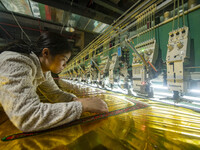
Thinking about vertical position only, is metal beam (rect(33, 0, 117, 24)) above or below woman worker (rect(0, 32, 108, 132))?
above

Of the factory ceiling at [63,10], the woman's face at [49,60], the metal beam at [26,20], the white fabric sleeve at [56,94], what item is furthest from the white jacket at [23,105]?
the metal beam at [26,20]

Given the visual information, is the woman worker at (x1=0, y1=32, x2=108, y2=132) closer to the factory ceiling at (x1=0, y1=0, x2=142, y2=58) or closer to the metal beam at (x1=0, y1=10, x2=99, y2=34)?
the factory ceiling at (x1=0, y1=0, x2=142, y2=58)

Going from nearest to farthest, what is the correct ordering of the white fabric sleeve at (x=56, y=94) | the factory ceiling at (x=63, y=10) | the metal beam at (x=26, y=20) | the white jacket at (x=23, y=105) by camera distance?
the white jacket at (x=23, y=105) < the white fabric sleeve at (x=56, y=94) < the factory ceiling at (x=63, y=10) < the metal beam at (x=26, y=20)

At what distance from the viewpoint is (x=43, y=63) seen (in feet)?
2.31

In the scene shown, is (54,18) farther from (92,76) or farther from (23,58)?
(23,58)

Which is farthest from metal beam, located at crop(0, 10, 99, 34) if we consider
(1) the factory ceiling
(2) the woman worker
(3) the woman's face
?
(2) the woman worker

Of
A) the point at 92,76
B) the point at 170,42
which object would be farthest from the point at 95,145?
the point at 92,76

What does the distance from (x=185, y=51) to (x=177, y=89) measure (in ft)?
1.63

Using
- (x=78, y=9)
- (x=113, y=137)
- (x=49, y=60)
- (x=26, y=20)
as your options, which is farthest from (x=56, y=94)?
(x=26, y=20)

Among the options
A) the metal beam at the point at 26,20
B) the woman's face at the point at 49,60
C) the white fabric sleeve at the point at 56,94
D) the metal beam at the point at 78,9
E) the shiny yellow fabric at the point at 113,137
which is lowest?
the shiny yellow fabric at the point at 113,137

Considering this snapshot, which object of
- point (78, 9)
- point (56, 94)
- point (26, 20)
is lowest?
point (56, 94)

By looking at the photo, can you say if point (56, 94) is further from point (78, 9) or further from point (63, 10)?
point (63, 10)

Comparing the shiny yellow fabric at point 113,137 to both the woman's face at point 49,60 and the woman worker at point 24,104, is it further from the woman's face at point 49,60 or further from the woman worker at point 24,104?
the woman's face at point 49,60

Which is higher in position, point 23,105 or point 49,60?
point 49,60
